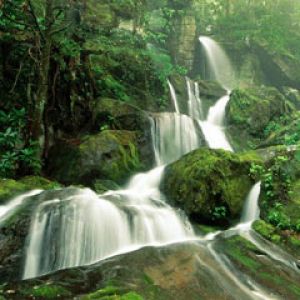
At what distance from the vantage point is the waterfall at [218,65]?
83.4 feet

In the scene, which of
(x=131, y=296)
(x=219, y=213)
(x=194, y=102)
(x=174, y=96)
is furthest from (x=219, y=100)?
(x=131, y=296)

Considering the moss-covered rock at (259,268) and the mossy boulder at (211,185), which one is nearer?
the moss-covered rock at (259,268)

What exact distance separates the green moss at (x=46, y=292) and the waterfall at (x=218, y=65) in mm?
21597

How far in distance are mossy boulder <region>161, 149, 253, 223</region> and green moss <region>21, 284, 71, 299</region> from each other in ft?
14.5

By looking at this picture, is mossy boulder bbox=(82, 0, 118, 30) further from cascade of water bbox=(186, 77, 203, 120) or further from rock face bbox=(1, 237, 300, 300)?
rock face bbox=(1, 237, 300, 300)

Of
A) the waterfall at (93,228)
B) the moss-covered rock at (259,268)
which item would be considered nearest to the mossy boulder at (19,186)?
the waterfall at (93,228)

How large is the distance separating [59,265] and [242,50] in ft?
78.2

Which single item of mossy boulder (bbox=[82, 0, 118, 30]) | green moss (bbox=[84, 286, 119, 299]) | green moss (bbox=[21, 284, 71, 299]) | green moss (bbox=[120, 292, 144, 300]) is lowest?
→ green moss (bbox=[21, 284, 71, 299])

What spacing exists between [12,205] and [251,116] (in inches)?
522

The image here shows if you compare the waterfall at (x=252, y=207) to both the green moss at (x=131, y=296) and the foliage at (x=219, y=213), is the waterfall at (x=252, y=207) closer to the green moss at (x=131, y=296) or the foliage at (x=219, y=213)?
the foliage at (x=219, y=213)

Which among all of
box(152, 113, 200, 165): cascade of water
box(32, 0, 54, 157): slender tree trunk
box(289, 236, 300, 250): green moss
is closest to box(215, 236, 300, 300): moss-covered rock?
box(289, 236, 300, 250): green moss

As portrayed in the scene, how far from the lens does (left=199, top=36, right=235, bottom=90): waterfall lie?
2543 cm

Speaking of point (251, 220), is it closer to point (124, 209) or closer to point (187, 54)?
point (124, 209)

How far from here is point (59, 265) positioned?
21.0 feet
